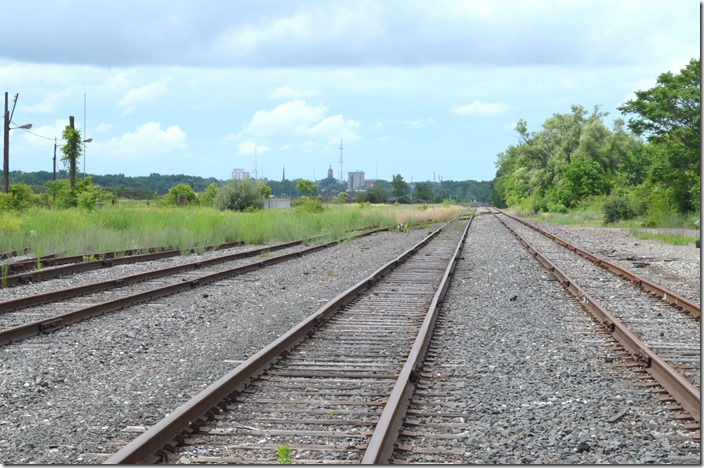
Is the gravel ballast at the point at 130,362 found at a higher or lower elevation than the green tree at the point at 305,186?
lower

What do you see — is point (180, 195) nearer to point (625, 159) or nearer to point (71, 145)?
point (71, 145)

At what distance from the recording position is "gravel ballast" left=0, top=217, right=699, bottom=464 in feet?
18.8

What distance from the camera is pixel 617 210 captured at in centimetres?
4772

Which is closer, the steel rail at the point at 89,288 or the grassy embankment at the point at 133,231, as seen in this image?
the steel rail at the point at 89,288

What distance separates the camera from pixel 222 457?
512cm

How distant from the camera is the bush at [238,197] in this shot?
166 ft

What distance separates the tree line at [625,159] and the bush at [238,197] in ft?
70.0

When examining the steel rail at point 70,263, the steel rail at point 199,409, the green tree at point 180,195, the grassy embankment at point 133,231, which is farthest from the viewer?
the green tree at point 180,195

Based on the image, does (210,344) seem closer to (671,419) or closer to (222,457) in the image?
(222,457)

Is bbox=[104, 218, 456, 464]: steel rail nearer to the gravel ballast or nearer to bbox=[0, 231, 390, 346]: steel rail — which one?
the gravel ballast

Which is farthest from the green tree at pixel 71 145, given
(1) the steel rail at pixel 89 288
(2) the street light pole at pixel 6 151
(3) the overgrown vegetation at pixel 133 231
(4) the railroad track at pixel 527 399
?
(4) the railroad track at pixel 527 399

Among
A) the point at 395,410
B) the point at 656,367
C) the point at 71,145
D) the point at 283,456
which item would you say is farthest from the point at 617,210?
the point at 283,456

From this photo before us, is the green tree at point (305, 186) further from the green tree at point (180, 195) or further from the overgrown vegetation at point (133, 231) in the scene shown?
the overgrown vegetation at point (133, 231)

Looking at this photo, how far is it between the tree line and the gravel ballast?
2392cm
